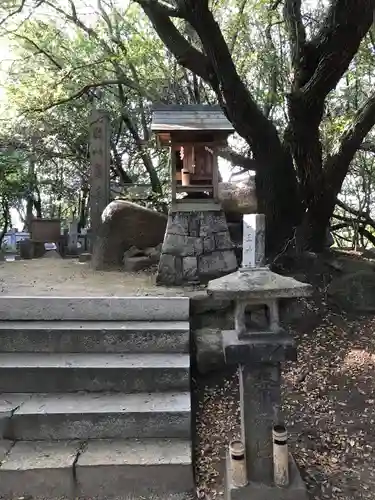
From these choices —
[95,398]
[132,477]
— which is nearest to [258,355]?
[132,477]

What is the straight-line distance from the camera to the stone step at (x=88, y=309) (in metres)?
3.77

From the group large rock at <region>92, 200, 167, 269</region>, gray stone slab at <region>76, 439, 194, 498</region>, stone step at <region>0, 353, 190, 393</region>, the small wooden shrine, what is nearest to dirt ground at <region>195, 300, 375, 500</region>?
gray stone slab at <region>76, 439, 194, 498</region>

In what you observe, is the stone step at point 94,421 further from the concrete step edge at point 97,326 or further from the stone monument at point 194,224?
the stone monument at point 194,224

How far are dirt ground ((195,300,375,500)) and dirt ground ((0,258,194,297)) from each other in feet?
4.44

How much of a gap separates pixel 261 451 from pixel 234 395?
104cm

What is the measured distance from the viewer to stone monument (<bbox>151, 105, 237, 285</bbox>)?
520cm

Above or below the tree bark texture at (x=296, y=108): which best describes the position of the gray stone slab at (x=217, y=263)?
below

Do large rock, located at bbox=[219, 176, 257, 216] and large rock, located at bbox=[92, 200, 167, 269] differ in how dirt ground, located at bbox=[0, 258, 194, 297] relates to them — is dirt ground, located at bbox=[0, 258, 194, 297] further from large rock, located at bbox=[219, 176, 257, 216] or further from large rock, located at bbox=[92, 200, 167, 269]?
large rock, located at bbox=[219, 176, 257, 216]

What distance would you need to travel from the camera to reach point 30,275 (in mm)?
6176

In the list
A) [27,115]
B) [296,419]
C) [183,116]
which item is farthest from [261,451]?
[27,115]

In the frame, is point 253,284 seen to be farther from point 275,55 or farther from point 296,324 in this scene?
point 275,55

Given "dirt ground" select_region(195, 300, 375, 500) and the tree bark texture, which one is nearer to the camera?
"dirt ground" select_region(195, 300, 375, 500)

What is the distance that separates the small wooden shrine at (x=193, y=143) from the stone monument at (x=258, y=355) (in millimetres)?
2773

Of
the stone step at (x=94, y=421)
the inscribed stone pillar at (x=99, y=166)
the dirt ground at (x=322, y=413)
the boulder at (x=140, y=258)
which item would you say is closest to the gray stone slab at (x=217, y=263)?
the dirt ground at (x=322, y=413)
